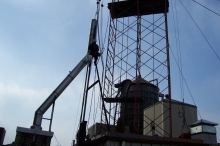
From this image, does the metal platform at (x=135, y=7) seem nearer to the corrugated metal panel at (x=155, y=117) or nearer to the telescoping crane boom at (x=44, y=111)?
the telescoping crane boom at (x=44, y=111)

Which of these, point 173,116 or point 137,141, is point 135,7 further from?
point 137,141

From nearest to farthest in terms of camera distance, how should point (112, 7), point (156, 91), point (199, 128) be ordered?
point (199, 128) < point (112, 7) < point (156, 91)

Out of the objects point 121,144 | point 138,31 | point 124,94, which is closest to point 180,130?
point 124,94

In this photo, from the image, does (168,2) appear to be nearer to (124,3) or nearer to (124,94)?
(124,3)

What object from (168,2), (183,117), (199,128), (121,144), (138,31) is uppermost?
(168,2)

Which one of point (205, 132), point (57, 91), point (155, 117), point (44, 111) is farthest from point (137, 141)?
point (155, 117)

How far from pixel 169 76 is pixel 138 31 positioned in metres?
4.61

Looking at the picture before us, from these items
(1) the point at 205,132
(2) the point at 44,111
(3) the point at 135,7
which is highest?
(3) the point at 135,7

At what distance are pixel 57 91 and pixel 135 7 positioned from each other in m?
9.22

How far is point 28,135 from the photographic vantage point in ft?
44.1

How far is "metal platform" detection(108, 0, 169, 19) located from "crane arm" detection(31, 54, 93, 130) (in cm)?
538

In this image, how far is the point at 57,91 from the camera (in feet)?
53.4

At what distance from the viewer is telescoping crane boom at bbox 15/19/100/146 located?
1330 centimetres

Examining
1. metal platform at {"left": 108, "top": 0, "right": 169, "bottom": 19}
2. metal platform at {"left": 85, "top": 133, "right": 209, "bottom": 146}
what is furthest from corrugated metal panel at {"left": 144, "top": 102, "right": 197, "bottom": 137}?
metal platform at {"left": 108, "top": 0, "right": 169, "bottom": 19}
